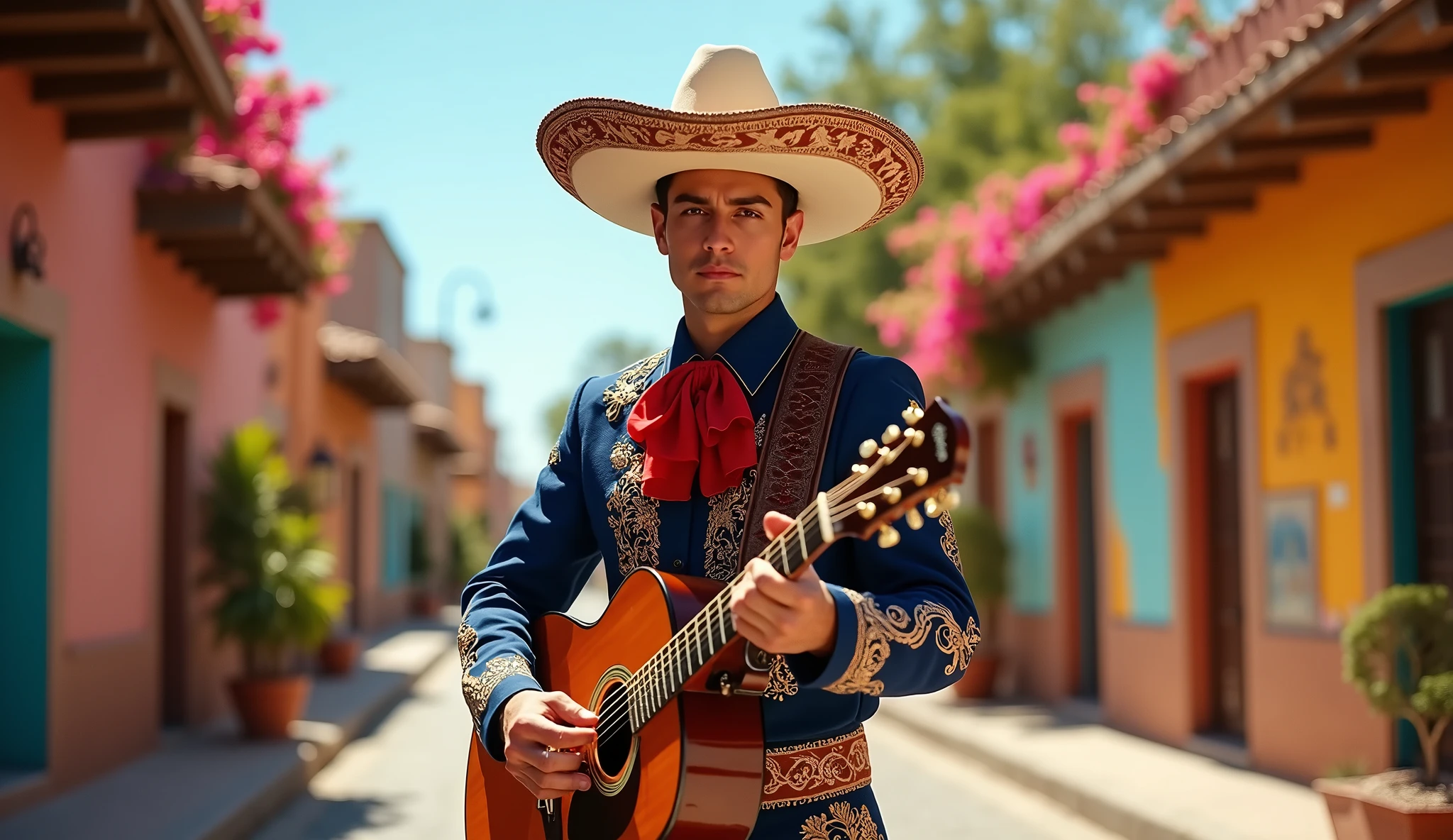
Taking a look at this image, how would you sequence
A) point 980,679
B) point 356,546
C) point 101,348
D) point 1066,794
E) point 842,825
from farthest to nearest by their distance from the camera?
point 356,546 → point 980,679 → point 101,348 → point 1066,794 → point 842,825

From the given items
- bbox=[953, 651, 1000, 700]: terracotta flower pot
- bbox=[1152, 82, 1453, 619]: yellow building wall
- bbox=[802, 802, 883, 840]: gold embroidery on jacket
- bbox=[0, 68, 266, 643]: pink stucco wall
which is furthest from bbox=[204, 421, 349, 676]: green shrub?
bbox=[802, 802, 883, 840]: gold embroidery on jacket

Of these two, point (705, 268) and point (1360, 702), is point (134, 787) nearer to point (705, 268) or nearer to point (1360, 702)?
point (1360, 702)

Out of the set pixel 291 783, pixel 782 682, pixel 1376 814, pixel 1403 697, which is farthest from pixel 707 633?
pixel 291 783

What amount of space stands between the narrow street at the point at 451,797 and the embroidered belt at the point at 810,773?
17.3 feet

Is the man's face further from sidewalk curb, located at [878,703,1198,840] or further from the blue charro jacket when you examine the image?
sidewalk curb, located at [878,703,1198,840]

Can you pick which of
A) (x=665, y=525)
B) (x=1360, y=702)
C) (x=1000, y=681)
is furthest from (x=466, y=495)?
(x=665, y=525)

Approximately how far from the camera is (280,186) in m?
11.1

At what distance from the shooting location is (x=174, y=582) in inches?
456

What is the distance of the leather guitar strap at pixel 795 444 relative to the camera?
231cm

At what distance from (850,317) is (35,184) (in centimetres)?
1955

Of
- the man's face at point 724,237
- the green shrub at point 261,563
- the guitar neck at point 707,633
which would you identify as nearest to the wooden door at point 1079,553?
the green shrub at point 261,563

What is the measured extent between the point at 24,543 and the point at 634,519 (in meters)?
6.75

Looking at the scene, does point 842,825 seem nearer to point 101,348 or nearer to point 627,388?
point 627,388

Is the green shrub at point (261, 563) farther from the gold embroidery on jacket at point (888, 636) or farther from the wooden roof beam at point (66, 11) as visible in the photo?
the gold embroidery on jacket at point (888, 636)
